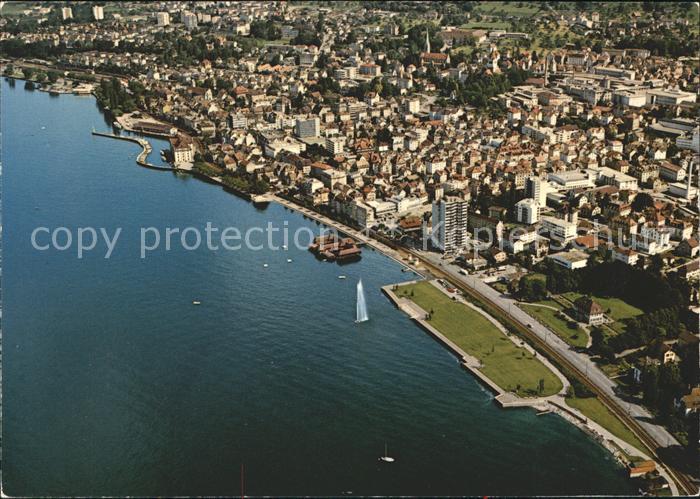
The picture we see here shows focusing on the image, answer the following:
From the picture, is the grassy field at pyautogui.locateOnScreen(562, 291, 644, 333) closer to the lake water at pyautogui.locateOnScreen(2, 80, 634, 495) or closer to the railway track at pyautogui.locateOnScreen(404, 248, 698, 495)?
the railway track at pyautogui.locateOnScreen(404, 248, 698, 495)

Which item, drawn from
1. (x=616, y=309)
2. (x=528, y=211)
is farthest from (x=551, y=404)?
(x=528, y=211)

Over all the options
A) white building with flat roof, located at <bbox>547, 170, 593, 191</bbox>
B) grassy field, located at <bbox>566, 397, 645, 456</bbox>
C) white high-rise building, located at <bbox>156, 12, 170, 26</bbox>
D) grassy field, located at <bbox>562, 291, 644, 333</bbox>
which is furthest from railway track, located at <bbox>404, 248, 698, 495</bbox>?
white high-rise building, located at <bbox>156, 12, 170, 26</bbox>

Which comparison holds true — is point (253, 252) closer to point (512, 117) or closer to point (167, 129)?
point (167, 129)

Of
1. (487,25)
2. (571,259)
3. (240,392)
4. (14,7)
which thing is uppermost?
Result: (14,7)

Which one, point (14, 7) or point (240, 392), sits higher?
point (14, 7)

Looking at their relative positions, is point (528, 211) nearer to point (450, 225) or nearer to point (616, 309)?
point (450, 225)

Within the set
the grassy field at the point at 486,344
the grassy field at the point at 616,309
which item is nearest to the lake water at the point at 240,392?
the grassy field at the point at 486,344
